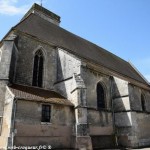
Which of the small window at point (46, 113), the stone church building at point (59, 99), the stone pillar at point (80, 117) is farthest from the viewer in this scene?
the small window at point (46, 113)

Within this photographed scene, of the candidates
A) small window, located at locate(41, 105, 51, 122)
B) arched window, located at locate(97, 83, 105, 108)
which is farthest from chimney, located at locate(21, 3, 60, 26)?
small window, located at locate(41, 105, 51, 122)

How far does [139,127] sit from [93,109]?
4512 mm

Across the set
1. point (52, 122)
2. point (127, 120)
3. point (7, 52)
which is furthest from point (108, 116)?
point (7, 52)

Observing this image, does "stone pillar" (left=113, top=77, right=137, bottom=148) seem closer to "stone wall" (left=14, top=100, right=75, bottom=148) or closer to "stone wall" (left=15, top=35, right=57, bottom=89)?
"stone wall" (left=14, top=100, right=75, bottom=148)

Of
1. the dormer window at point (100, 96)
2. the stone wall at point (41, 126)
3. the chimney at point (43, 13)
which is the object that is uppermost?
the chimney at point (43, 13)

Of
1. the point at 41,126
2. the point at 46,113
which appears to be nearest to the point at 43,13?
the point at 46,113

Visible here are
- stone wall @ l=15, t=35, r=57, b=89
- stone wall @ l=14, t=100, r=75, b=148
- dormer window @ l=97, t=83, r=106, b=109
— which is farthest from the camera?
dormer window @ l=97, t=83, r=106, b=109

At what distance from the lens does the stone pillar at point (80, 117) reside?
1088 cm

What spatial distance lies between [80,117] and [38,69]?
5.28 meters

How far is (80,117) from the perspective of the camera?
11.5 metres

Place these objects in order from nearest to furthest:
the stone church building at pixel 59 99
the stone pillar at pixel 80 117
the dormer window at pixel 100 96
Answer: the stone church building at pixel 59 99 < the stone pillar at pixel 80 117 < the dormer window at pixel 100 96

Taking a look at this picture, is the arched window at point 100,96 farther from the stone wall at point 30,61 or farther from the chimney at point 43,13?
the chimney at point 43,13

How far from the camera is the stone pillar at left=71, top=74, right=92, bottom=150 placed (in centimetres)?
1088

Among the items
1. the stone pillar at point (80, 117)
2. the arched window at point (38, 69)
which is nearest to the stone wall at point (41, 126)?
the stone pillar at point (80, 117)
